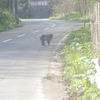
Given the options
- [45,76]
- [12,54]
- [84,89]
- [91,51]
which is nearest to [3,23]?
[12,54]

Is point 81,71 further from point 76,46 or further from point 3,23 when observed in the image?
point 3,23

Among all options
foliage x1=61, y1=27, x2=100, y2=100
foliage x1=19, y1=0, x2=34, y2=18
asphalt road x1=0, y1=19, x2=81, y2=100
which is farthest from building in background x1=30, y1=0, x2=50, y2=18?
foliage x1=61, y1=27, x2=100, y2=100

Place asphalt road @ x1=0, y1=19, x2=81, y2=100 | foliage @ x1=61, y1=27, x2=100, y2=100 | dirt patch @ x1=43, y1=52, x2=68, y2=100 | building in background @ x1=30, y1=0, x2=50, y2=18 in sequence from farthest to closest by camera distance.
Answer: building in background @ x1=30, y1=0, x2=50, y2=18
asphalt road @ x1=0, y1=19, x2=81, y2=100
dirt patch @ x1=43, y1=52, x2=68, y2=100
foliage @ x1=61, y1=27, x2=100, y2=100

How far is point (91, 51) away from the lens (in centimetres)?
1474

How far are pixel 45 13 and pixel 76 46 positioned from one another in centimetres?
9099

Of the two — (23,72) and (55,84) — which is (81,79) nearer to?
(55,84)

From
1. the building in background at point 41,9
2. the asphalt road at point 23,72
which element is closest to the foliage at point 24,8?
the building in background at point 41,9

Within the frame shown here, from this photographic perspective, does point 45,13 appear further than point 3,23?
Yes

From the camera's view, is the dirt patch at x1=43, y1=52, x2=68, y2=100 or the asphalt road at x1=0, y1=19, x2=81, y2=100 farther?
the asphalt road at x1=0, y1=19, x2=81, y2=100

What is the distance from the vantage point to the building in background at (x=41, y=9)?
106 m

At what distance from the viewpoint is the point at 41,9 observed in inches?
4281

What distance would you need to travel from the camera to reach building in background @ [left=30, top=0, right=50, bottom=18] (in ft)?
348

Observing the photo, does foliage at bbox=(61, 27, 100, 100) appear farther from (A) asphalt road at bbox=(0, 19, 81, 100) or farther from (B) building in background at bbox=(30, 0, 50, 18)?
(B) building in background at bbox=(30, 0, 50, 18)

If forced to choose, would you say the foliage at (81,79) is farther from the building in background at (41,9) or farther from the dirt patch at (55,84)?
the building in background at (41,9)
